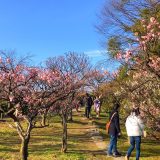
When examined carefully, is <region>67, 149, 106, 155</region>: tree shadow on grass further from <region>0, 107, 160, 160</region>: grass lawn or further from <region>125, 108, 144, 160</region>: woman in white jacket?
<region>125, 108, 144, 160</region>: woman in white jacket

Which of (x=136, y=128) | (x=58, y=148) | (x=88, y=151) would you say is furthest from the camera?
(x=58, y=148)

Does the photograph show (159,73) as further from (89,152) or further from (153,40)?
(89,152)

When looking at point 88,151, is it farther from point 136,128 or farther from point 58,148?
point 136,128

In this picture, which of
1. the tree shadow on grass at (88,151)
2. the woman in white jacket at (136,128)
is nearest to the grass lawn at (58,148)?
the tree shadow on grass at (88,151)

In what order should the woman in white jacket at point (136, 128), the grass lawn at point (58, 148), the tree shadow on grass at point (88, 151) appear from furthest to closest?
the tree shadow on grass at point (88, 151) < the grass lawn at point (58, 148) < the woman in white jacket at point (136, 128)

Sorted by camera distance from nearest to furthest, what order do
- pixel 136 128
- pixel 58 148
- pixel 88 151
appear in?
pixel 136 128, pixel 88 151, pixel 58 148

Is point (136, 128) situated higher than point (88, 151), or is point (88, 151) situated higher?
point (136, 128)

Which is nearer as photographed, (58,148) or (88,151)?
(88,151)

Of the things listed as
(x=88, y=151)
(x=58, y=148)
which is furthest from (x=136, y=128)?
(x=58, y=148)

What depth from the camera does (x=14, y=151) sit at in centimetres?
1593

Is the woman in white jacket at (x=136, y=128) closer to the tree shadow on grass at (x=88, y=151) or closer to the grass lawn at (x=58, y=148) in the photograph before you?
the grass lawn at (x=58, y=148)

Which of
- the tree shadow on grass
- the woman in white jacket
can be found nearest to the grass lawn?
the tree shadow on grass


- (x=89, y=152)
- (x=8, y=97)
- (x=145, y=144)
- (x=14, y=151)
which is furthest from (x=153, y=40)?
(x=145, y=144)

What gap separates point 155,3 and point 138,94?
12.2 metres
